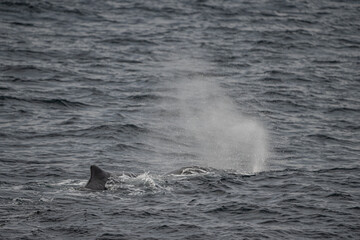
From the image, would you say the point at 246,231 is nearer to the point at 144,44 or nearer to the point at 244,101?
the point at 244,101


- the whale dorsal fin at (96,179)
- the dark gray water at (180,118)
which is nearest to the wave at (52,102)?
the dark gray water at (180,118)

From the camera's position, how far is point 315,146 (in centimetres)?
2827

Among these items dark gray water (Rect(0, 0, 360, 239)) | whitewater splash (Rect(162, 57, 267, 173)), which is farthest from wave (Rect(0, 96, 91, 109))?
whitewater splash (Rect(162, 57, 267, 173))

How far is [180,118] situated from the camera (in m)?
32.8

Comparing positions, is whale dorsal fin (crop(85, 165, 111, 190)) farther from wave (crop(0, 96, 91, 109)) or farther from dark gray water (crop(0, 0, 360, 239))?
wave (crop(0, 96, 91, 109))

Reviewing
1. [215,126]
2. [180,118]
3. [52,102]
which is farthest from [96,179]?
[52,102]

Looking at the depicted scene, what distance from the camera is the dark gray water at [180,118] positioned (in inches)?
754

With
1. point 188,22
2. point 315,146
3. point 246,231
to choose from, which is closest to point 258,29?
point 188,22

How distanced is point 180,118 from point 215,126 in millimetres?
1889

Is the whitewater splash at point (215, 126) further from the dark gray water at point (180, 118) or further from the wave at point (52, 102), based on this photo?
the wave at point (52, 102)

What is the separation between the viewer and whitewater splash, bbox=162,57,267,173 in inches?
1061

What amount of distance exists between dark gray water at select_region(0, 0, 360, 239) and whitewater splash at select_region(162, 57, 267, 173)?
0.11 metres

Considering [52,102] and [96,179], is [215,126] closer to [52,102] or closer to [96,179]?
[52,102]

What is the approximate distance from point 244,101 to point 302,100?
10.4ft
